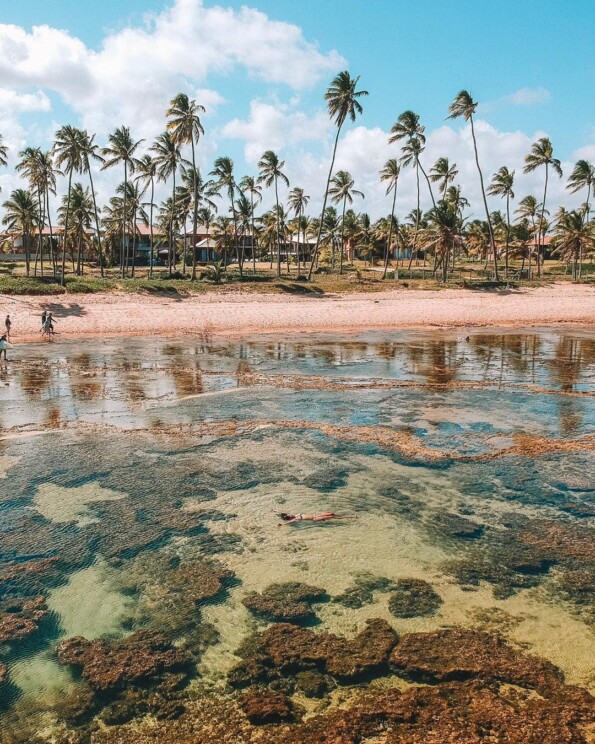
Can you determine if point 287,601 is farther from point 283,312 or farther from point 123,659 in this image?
point 283,312

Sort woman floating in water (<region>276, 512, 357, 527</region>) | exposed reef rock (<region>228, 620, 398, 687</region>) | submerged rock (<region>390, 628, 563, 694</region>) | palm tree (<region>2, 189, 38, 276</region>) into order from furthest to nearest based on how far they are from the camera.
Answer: palm tree (<region>2, 189, 38, 276</region>) < woman floating in water (<region>276, 512, 357, 527</region>) < exposed reef rock (<region>228, 620, 398, 687</region>) < submerged rock (<region>390, 628, 563, 694</region>)

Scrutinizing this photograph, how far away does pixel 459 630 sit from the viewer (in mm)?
8430

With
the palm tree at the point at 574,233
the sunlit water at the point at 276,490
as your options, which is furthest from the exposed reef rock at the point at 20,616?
the palm tree at the point at 574,233

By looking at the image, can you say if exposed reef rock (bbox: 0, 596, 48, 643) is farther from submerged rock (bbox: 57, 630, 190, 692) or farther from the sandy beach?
the sandy beach

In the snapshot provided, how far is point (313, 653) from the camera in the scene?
26.1 feet

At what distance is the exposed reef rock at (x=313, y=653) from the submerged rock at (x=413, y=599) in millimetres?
497

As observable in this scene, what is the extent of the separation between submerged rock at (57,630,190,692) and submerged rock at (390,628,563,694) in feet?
9.40

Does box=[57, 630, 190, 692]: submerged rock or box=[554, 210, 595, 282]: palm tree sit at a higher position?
box=[554, 210, 595, 282]: palm tree

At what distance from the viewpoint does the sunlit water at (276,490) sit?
8.71m

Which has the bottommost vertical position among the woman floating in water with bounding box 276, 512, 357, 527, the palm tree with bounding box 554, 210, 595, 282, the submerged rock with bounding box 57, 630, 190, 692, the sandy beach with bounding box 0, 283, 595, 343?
the submerged rock with bounding box 57, 630, 190, 692

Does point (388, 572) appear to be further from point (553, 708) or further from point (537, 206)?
point (537, 206)

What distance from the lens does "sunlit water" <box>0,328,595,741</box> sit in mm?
8711

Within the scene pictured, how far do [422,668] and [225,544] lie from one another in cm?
444

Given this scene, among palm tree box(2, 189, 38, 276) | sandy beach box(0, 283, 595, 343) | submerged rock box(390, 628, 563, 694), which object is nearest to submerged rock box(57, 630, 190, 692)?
submerged rock box(390, 628, 563, 694)
